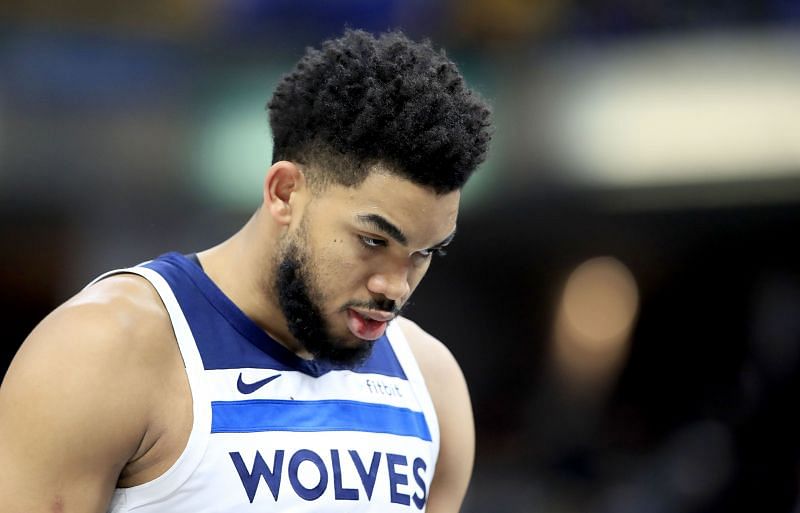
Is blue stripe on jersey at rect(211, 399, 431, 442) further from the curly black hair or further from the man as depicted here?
the curly black hair

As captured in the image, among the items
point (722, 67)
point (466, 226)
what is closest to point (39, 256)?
point (466, 226)

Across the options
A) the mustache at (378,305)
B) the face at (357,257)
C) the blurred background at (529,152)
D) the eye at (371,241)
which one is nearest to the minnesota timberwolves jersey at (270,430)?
the face at (357,257)

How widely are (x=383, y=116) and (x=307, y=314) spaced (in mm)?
496

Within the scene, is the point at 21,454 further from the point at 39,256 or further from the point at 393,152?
the point at 39,256

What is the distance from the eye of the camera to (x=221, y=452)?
88.4 inches

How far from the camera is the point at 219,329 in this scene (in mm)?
2428

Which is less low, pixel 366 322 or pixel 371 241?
pixel 371 241

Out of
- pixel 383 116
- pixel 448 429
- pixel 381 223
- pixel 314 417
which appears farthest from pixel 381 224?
pixel 448 429

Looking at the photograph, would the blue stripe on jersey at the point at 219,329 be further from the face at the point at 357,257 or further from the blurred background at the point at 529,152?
the blurred background at the point at 529,152

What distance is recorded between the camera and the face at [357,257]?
7.65ft

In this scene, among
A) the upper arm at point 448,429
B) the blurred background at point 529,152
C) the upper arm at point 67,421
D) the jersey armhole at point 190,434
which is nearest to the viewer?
the upper arm at point 67,421

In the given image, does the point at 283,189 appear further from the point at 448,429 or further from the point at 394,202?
the point at 448,429

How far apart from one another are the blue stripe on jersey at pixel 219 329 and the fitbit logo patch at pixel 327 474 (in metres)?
0.23

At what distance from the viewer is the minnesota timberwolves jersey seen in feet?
7.30
